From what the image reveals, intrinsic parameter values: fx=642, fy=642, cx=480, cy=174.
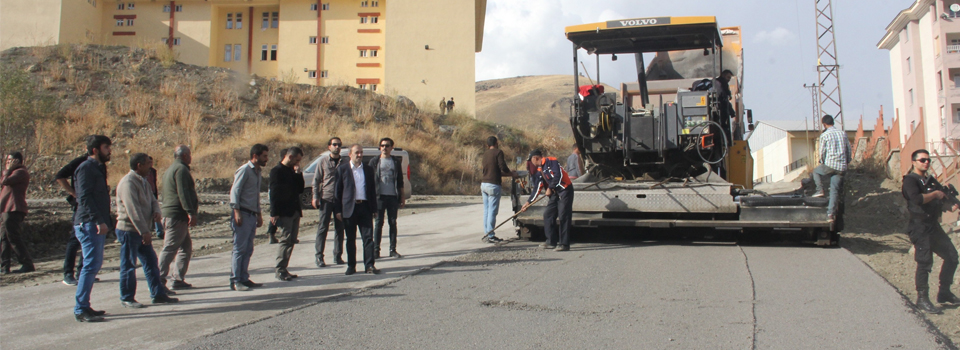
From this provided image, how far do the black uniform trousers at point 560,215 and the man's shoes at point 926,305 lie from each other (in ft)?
13.3

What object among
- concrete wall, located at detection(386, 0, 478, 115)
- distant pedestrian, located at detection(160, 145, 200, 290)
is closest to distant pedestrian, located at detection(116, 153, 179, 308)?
distant pedestrian, located at detection(160, 145, 200, 290)

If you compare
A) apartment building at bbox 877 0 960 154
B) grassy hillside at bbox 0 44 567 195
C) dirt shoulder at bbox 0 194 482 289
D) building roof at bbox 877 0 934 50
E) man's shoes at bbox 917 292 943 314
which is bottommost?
man's shoes at bbox 917 292 943 314

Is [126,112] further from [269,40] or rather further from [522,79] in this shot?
[522,79]

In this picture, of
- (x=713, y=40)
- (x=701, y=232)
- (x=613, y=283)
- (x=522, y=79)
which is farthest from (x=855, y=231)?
(x=522, y=79)

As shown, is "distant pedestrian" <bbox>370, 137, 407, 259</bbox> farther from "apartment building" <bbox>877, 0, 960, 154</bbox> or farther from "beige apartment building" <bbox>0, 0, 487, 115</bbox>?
"apartment building" <bbox>877, 0, 960, 154</bbox>

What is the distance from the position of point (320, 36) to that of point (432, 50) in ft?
26.4

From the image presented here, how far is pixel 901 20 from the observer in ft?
150

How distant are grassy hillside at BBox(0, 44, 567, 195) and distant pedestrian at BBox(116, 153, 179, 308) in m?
17.6

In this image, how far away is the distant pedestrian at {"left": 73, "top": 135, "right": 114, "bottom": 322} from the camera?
16.8 feet

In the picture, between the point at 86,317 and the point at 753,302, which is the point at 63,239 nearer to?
the point at 86,317

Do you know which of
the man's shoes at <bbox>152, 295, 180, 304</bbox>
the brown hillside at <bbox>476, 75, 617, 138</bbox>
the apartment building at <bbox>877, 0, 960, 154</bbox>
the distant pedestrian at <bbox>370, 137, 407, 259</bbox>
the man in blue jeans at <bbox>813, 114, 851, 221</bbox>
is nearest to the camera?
the man's shoes at <bbox>152, 295, 180, 304</bbox>

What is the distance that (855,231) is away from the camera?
10680mm

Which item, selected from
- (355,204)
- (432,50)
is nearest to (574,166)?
(355,204)

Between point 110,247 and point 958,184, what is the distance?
14705 mm
